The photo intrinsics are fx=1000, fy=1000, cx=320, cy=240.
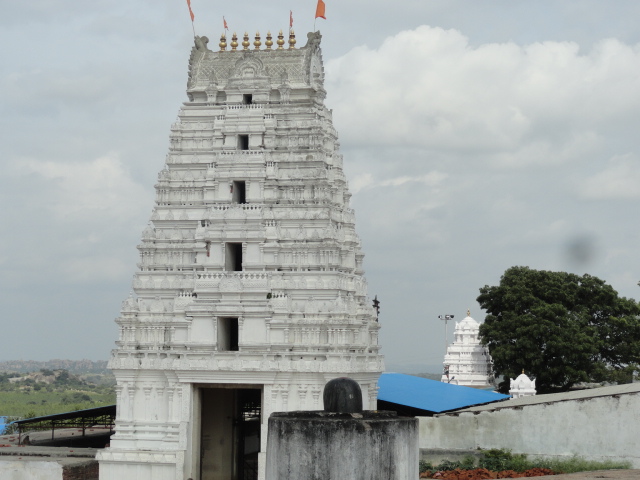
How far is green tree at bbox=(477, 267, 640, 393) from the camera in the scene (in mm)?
54312

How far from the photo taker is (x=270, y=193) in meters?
38.2

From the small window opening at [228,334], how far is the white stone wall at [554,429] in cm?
834

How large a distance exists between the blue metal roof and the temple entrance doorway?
6.11 metres

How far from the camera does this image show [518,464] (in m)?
30.5

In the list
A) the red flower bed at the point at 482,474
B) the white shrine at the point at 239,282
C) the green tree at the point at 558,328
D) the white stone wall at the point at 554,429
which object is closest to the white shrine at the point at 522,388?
the green tree at the point at 558,328

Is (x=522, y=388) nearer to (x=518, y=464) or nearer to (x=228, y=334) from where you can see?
(x=228, y=334)

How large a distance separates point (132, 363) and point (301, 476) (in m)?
26.3

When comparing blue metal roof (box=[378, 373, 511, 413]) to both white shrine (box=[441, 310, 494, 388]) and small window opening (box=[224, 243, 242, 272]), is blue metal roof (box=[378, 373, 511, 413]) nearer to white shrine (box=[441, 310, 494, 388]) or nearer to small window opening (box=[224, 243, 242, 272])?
small window opening (box=[224, 243, 242, 272])

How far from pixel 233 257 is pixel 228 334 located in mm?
3090

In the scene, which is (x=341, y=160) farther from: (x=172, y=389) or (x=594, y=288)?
(x=594, y=288)

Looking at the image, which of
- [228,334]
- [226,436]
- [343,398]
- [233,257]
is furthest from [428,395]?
[343,398]

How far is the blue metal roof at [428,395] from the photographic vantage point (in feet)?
136

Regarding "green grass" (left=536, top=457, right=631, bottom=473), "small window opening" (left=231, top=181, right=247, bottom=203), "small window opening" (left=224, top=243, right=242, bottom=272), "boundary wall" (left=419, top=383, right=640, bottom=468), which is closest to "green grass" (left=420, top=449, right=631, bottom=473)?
"green grass" (left=536, top=457, right=631, bottom=473)

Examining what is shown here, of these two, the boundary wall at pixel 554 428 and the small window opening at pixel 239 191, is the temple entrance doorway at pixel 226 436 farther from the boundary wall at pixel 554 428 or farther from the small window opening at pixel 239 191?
the boundary wall at pixel 554 428
